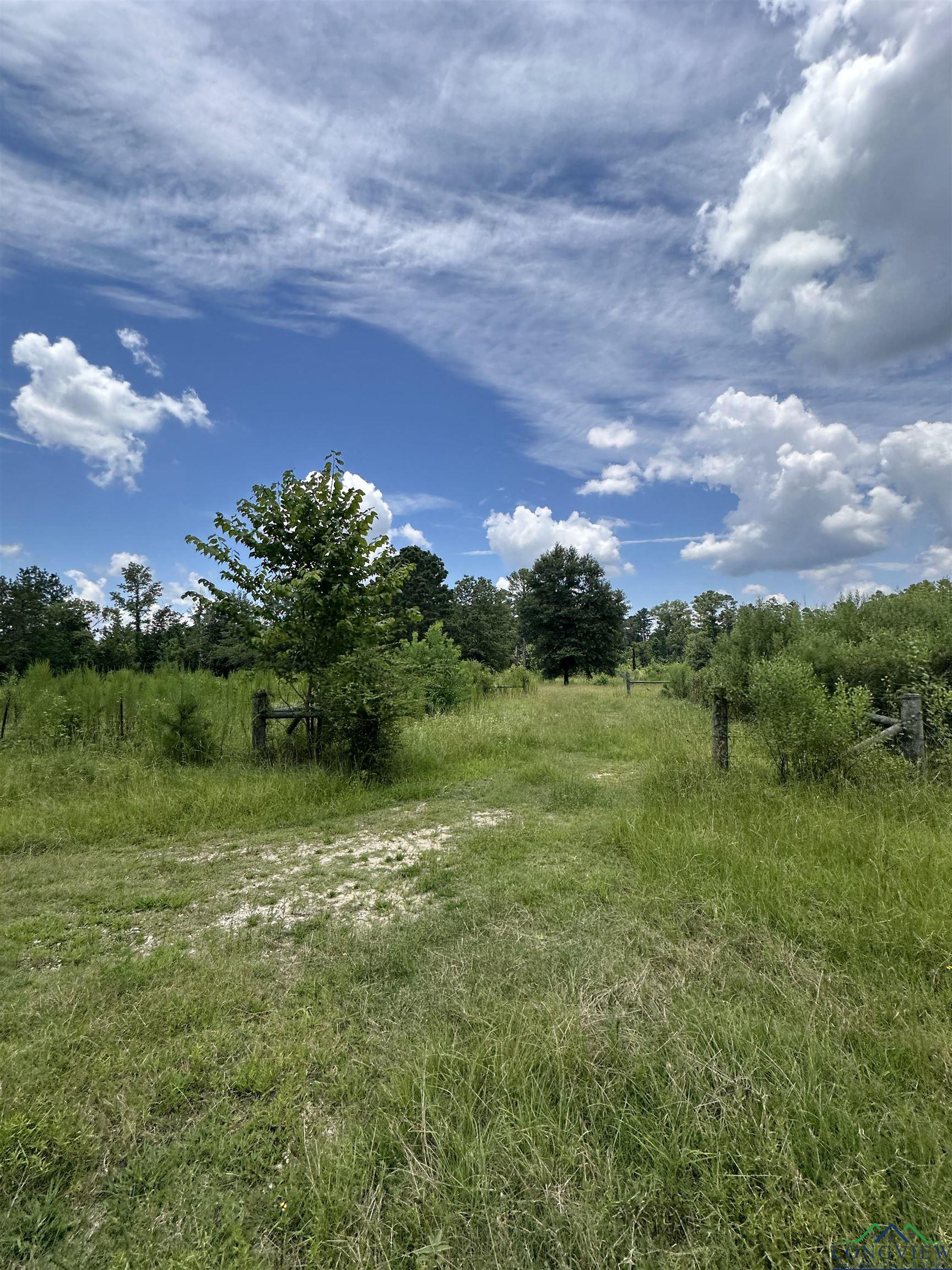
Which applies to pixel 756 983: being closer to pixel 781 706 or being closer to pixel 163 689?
pixel 781 706

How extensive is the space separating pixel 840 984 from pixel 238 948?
3.31 m

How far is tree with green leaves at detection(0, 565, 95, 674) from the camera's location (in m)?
34.3

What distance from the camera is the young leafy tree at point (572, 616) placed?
3925 cm

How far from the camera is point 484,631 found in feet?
146

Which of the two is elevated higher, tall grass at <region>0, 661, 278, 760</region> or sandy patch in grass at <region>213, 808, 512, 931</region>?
tall grass at <region>0, 661, 278, 760</region>

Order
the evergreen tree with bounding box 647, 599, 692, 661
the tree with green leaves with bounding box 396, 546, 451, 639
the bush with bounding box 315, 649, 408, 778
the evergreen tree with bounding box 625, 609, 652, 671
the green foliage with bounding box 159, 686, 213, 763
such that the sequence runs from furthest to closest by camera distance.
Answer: the evergreen tree with bounding box 625, 609, 652, 671
the evergreen tree with bounding box 647, 599, 692, 661
the tree with green leaves with bounding box 396, 546, 451, 639
the green foliage with bounding box 159, 686, 213, 763
the bush with bounding box 315, 649, 408, 778

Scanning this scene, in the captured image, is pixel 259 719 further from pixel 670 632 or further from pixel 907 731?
pixel 670 632

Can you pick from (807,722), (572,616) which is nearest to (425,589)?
(572,616)

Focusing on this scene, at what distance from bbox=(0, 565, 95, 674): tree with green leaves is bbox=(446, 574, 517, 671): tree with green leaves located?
24430mm

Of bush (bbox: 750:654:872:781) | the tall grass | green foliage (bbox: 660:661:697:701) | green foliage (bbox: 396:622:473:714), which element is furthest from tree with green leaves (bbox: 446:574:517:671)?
bush (bbox: 750:654:872:781)

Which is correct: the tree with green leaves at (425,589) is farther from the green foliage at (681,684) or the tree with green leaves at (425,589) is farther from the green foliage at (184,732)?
the green foliage at (184,732)

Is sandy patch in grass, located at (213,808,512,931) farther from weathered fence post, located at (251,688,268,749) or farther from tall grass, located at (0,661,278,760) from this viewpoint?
tall grass, located at (0,661,278,760)

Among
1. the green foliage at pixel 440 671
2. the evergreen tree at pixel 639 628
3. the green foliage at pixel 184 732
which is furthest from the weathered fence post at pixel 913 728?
the evergreen tree at pixel 639 628

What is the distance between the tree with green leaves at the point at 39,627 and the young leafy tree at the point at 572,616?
2860 centimetres
